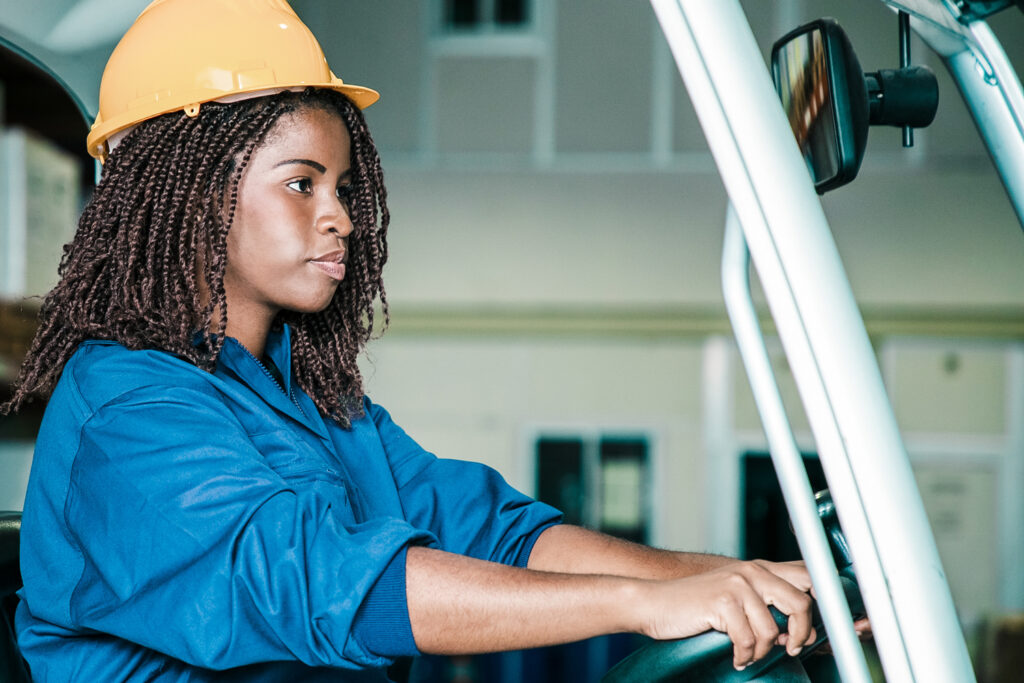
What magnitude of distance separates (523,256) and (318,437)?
19.8ft

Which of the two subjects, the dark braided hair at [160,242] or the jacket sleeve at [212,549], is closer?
the jacket sleeve at [212,549]

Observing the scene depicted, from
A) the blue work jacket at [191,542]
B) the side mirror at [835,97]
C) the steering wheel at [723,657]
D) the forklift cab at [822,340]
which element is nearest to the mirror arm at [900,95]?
the side mirror at [835,97]

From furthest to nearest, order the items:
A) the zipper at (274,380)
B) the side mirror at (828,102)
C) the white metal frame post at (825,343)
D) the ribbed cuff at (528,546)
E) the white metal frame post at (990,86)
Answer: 1. the ribbed cuff at (528,546)
2. the zipper at (274,380)
3. the white metal frame post at (990,86)
4. the side mirror at (828,102)
5. the white metal frame post at (825,343)

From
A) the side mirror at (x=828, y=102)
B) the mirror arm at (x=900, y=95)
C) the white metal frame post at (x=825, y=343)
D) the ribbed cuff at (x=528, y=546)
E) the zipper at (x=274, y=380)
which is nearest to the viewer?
the white metal frame post at (x=825, y=343)

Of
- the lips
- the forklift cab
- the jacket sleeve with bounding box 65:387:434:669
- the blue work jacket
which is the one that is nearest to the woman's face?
the lips

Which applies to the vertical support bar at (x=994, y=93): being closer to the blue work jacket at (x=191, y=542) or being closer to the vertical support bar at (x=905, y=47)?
the vertical support bar at (x=905, y=47)

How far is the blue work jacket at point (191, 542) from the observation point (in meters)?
1.00

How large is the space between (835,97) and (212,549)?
0.71 metres

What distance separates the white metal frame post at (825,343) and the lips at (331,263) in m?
0.63

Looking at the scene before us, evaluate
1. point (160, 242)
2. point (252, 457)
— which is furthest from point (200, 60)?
point (252, 457)

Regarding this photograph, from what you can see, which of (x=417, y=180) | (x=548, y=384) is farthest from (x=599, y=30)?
(x=548, y=384)

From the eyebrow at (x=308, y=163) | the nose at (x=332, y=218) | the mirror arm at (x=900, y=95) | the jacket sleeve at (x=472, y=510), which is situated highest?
the mirror arm at (x=900, y=95)

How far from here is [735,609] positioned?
967 mm

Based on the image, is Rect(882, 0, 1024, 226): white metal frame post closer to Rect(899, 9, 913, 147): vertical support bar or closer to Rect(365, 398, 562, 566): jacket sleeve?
Rect(899, 9, 913, 147): vertical support bar
